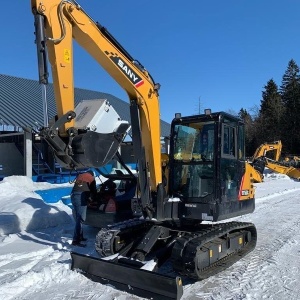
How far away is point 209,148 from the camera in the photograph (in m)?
5.96

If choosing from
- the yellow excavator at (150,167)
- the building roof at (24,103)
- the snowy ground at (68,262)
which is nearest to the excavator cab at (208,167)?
the yellow excavator at (150,167)

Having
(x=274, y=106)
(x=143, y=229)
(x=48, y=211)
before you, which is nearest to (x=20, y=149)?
(x=48, y=211)

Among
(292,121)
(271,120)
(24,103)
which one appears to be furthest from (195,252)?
(271,120)

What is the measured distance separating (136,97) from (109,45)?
86 cm

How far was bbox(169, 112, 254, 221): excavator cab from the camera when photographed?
227 inches

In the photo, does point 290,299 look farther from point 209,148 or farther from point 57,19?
point 57,19

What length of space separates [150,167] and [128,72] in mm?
1502

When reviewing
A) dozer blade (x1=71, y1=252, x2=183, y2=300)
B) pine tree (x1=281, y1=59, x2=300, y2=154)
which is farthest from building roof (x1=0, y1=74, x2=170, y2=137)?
pine tree (x1=281, y1=59, x2=300, y2=154)

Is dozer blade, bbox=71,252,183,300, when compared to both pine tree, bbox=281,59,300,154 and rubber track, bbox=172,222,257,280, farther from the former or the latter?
pine tree, bbox=281,59,300,154

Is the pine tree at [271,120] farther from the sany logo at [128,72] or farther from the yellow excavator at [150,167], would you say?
the sany logo at [128,72]

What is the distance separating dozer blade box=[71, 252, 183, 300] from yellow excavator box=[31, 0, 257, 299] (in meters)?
0.01

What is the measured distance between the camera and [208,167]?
5910mm

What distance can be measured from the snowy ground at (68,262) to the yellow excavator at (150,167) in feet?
0.68

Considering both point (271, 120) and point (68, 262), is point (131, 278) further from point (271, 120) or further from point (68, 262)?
point (271, 120)
